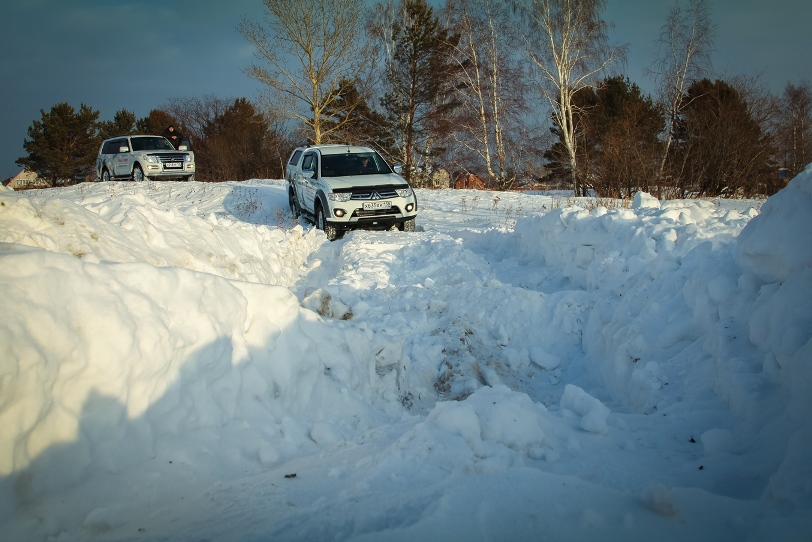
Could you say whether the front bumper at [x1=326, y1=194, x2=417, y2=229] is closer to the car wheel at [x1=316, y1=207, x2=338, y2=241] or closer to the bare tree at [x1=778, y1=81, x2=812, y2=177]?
the car wheel at [x1=316, y1=207, x2=338, y2=241]

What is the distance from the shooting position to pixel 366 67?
82.9ft

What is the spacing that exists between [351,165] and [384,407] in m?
8.47

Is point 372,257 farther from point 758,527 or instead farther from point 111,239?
point 758,527

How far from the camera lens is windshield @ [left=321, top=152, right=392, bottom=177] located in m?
11.6

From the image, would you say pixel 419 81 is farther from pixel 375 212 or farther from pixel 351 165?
pixel 375 212

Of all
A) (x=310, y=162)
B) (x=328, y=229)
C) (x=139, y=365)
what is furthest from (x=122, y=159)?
(x=139, y=365)

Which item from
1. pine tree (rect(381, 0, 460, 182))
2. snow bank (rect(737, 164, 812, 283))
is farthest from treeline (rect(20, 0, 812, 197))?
snow bank (rect(737, 164, 812, 283))

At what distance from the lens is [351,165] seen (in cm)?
1179

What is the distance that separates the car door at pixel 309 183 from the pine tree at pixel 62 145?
29.6 meters

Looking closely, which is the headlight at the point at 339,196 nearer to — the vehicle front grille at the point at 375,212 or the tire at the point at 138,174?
the vehicle front grille at the point at 375,212

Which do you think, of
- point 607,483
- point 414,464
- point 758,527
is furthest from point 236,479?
point 758,527

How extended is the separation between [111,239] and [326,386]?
2572 millimetres

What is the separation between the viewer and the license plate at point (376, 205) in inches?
421

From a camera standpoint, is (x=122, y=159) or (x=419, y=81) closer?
(x=122, y=159)
